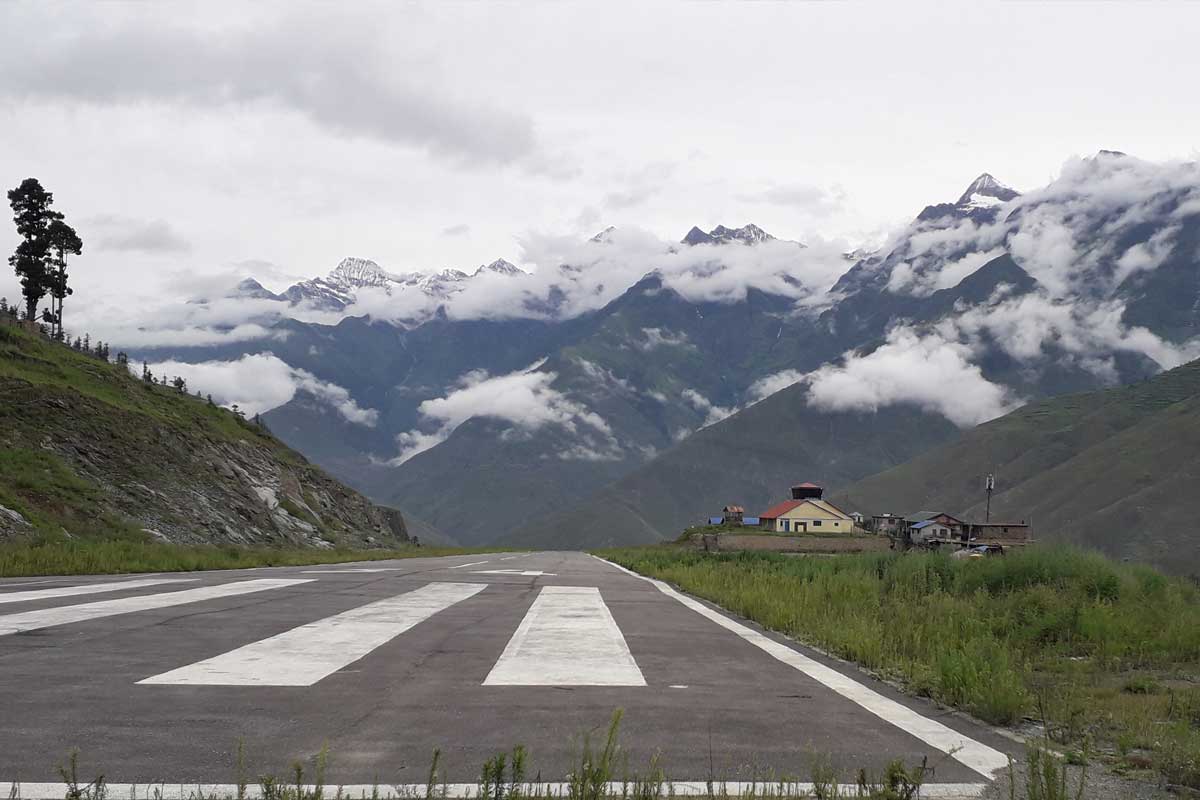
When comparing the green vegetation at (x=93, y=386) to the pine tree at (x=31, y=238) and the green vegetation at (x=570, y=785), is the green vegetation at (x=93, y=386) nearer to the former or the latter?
the pine tree at (x=31, y=238)

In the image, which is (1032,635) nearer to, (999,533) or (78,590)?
(78,590)

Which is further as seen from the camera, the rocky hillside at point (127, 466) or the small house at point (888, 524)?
the small house at point (888, 524)

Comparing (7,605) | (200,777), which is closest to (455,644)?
(200,777)

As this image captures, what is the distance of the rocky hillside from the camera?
31.1 metres

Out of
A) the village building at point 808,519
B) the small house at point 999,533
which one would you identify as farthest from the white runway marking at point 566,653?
the small house at point 999,533

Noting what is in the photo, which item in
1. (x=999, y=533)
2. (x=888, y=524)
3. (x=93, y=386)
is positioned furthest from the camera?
(x=888, y=524)

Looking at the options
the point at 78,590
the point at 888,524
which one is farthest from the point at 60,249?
the point at 888,524

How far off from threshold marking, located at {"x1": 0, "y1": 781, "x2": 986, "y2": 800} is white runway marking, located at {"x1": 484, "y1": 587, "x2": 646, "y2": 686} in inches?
100

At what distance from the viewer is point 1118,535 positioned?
561ft

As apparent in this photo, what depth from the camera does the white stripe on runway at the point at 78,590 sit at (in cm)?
1208

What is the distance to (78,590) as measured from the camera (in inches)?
528

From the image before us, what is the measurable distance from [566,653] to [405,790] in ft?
14.6

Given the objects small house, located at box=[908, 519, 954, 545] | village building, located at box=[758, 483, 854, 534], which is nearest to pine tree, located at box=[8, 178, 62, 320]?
village building, located at box=[758, 483, 854, 534]

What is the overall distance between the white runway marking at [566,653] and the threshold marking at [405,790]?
255 centimetres
